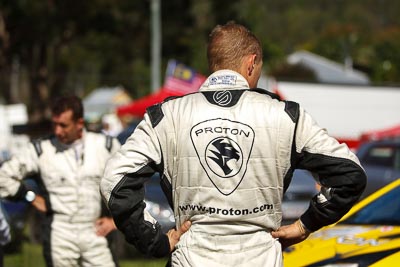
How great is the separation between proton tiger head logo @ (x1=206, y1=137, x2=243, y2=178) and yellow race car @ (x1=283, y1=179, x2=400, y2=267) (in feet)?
5.87

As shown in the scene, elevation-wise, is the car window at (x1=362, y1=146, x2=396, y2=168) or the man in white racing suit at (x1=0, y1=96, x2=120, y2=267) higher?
the man in white racing suit at (x1=0, y1=96, x2=120, y2=267)

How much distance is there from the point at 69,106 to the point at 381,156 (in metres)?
11.3

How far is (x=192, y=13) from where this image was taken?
1650 inches

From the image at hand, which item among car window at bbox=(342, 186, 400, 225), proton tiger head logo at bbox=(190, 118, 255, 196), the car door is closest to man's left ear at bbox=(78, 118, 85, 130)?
car window at bbox=(342, 186, 400, 225)

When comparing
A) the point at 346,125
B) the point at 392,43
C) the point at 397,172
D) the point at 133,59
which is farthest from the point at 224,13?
the point at 392,43

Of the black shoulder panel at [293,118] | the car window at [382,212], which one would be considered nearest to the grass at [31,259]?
the car window at [382,212]

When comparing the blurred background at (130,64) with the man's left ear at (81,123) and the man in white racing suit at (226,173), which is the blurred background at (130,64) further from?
the man in white racing suit at (226,173)

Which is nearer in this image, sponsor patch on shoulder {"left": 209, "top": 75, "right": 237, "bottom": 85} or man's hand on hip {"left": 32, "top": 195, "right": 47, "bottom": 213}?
sponsor patch on shoulder {"left": 209, "top": 75, "right": 237, "bottom": 85}

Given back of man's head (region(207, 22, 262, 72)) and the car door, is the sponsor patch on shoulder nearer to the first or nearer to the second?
back of man's head (region(207, 22, 262, 72))

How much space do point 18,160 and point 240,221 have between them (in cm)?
325

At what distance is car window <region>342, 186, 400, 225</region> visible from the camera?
665 cm

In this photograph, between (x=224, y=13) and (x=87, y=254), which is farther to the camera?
(x=224, y=13)

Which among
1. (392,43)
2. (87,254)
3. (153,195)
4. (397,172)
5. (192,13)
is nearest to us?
(87,254)

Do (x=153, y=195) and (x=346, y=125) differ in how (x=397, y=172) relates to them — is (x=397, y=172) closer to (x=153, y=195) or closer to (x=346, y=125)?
(x=153, y=195)
